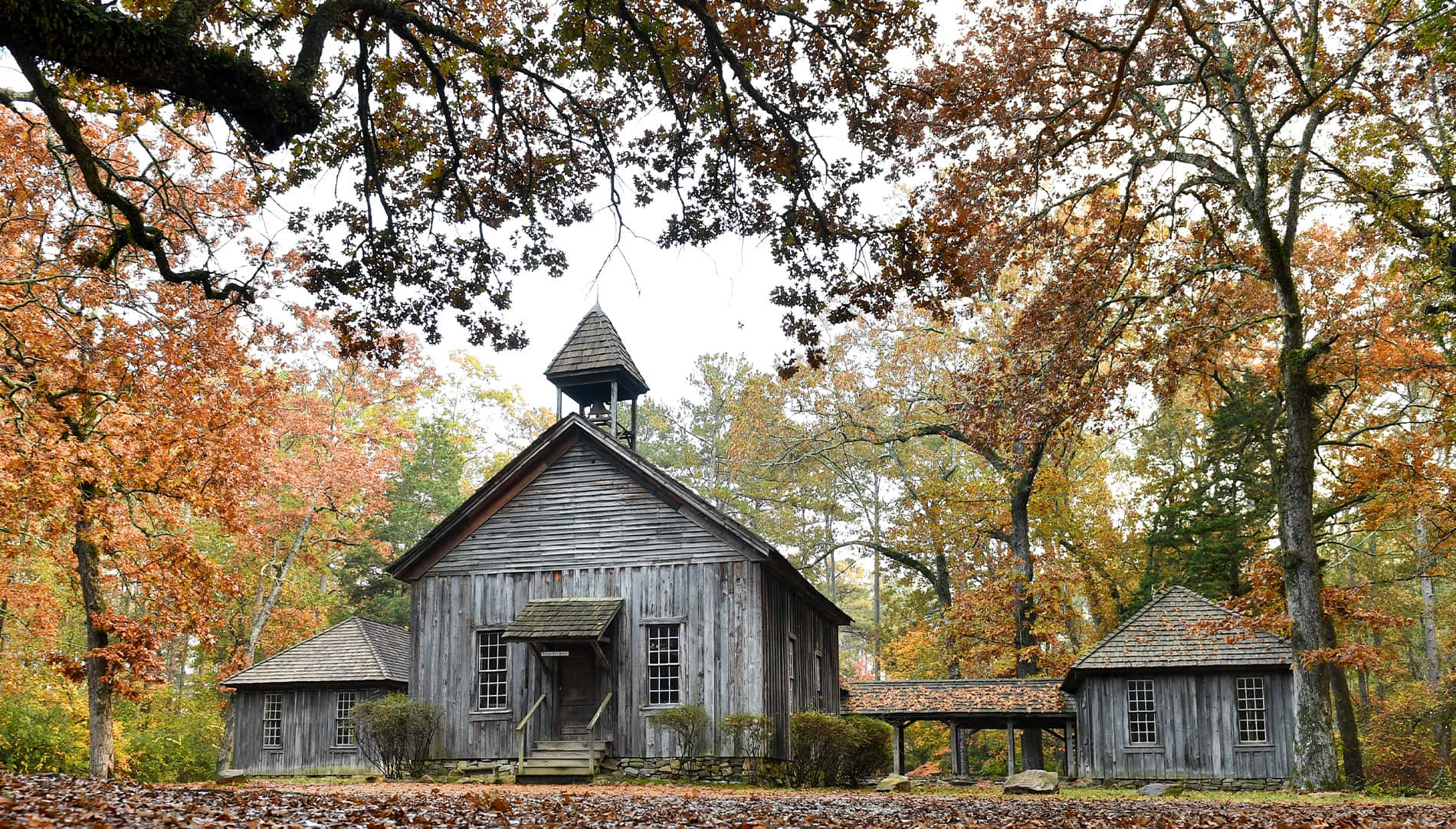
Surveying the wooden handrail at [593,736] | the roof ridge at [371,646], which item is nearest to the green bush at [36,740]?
the roof ridge at [371,646]

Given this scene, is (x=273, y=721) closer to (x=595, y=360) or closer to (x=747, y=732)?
(x=595, y=360)

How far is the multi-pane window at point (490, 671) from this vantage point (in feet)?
71.9

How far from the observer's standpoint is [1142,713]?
26.1 metres

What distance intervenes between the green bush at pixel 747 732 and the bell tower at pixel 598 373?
6.72m

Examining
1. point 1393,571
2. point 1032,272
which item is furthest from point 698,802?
point 1393,571

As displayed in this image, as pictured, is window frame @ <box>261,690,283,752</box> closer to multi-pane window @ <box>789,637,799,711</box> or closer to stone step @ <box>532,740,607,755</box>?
stone step @ <box>532,740,607,755</box>

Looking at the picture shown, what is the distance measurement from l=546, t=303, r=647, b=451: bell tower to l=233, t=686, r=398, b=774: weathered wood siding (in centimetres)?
1017

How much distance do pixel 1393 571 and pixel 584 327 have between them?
33.6m

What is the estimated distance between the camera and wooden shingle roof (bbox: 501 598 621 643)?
20.3 m

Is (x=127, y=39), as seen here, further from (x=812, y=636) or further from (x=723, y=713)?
(x=812, y=636)

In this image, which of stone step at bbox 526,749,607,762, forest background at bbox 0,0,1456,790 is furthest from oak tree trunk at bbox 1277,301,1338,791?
stone step at bbox 526,749,607,762

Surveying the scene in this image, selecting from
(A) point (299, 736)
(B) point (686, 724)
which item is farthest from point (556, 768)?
(A) point (299, 736)

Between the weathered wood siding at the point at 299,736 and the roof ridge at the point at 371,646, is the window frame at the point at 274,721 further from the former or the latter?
the roof ridge at the point at 371,646

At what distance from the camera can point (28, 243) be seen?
17812mm
